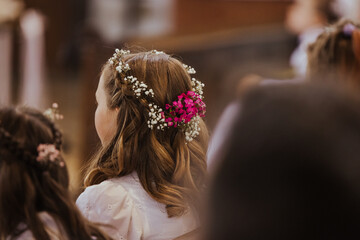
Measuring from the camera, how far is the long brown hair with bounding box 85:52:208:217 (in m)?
1.96

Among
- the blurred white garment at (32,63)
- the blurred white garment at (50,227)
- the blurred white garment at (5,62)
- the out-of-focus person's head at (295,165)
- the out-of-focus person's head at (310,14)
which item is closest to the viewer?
the out-of-focus person's head at (295,165)

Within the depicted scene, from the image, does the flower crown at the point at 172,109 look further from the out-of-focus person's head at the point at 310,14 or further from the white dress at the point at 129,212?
the out-of-focus person's head at the point at 310,14

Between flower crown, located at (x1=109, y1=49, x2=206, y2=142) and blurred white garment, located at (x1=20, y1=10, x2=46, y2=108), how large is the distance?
185 inches

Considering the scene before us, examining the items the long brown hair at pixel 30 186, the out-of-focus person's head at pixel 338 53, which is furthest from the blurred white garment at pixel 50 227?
the out-of-focus person's head at pixel 338 53

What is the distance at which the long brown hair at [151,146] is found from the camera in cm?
196

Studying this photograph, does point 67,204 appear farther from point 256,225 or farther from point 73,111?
point 73,111

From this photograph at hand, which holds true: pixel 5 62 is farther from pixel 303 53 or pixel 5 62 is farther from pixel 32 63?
pixel 303 53

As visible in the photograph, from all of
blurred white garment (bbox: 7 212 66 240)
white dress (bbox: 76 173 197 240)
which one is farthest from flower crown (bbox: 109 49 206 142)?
blurred white garment (bbox: 7 212 66 240)

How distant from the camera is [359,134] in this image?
0.72 m

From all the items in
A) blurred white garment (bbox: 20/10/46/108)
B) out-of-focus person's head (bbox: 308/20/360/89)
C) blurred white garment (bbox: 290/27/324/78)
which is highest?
out-of-focus person's head (bbox: 308/20/360/89)

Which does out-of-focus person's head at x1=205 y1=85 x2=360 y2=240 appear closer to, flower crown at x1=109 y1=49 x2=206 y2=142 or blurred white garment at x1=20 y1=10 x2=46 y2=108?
flower crown at x1=109 y1=49 x2=206 y2=142

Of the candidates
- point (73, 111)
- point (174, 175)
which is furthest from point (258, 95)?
point (73, 111)

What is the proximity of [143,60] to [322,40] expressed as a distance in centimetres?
84

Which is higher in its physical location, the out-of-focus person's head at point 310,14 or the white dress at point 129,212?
the out-of-focus person's head at point 310,14
